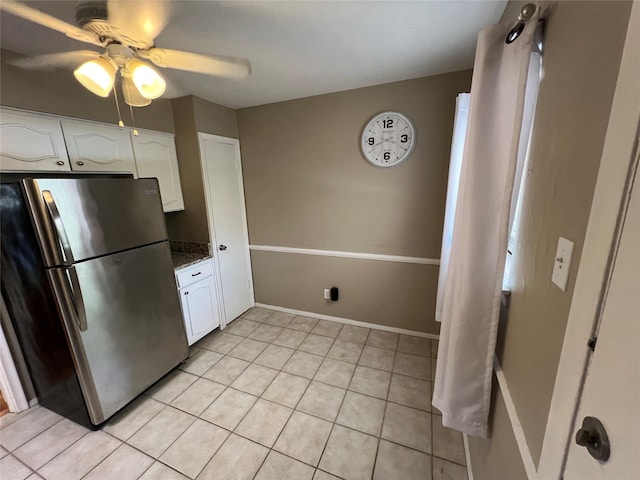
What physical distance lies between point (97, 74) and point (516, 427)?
209cm

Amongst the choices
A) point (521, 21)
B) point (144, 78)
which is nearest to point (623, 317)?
point (521, 21)

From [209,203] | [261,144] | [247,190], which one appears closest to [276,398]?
[209,203]

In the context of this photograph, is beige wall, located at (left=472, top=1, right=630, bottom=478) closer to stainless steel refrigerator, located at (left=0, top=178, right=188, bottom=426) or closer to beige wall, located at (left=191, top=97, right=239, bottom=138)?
stainless steel refrigerator, located at (left=0, top=178, right=188, bottom=426)

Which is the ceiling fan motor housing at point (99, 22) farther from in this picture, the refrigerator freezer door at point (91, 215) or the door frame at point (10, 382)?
the door frame at point (10, 382)

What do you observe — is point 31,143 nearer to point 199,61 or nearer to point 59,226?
point 59,226

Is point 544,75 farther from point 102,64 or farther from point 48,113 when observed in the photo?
point 48,113

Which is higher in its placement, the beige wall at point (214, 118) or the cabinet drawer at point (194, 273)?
the beige wall at point (214, 118)

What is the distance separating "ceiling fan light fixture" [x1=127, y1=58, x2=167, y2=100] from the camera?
1147mm

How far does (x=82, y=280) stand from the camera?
149 centimetres

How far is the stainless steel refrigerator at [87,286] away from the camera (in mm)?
1402

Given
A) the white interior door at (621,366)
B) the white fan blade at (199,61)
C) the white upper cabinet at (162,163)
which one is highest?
the white fan blade at (199,61)

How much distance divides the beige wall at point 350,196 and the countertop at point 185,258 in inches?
25.9

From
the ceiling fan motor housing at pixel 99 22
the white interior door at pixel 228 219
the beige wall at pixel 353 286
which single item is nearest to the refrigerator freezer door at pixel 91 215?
the white interior door at pixel 228 219

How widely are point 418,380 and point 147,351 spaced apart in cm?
208
